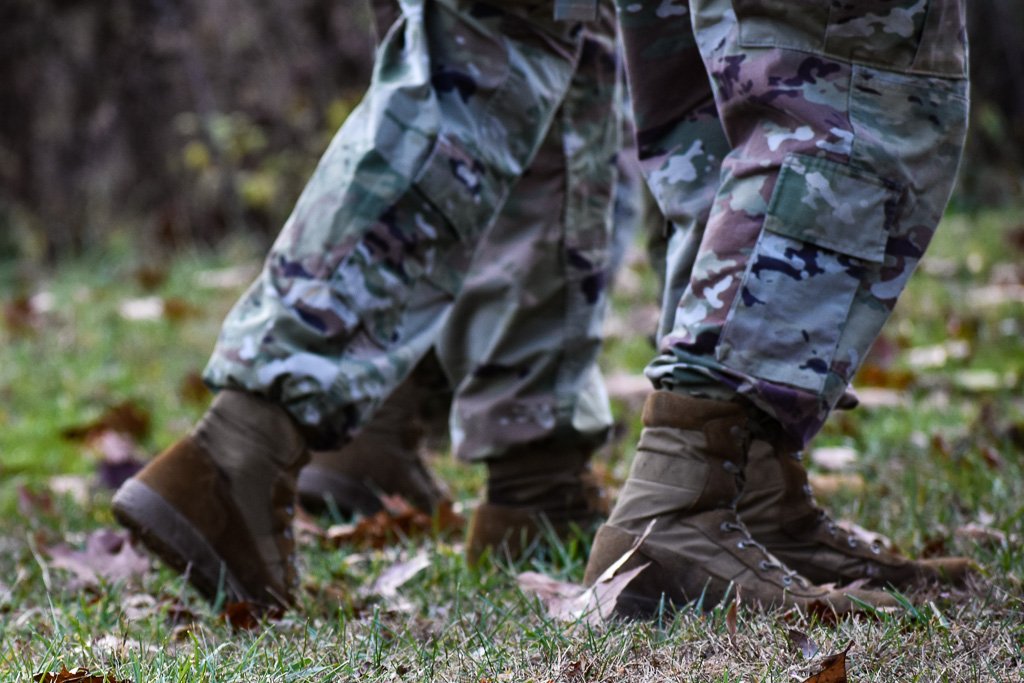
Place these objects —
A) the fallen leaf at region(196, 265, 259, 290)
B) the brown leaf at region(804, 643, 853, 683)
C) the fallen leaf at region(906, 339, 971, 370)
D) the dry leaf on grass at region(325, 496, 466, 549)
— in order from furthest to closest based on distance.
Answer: the fallen leaf at region(196, 265, 259, 290) → the fallen leaf at region(906, 339, 971, 370) → the dry leaf on grass at region(325, 496, 466, 549) → the brown leaf at region(804, 643, 853, 683)

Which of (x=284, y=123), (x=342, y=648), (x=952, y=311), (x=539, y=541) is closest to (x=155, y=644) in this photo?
(x=342, y=648)

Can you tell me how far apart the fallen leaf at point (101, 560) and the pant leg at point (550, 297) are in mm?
569

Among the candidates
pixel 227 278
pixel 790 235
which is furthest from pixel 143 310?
pixel 790 235

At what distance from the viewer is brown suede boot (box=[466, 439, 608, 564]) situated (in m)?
2.01

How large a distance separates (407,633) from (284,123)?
518 cm

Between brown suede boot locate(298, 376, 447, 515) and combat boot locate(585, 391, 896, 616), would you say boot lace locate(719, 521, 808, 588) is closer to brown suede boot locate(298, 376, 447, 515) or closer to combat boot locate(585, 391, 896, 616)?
combat boot locate(585, 391, 896, 616)

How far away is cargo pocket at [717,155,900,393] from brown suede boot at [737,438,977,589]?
0.54 feet

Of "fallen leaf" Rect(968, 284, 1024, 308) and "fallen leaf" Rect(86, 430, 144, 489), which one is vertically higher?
"fallen leaf" Rect(86, 430, 144, 489)

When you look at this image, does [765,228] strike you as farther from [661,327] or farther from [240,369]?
[240,369]

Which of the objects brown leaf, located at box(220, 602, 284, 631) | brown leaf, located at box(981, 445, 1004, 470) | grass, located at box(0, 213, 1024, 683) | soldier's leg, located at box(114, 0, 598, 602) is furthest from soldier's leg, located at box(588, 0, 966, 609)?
brown leaf, located at box(981, 445, 1004, 470)

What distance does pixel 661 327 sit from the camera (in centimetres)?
168

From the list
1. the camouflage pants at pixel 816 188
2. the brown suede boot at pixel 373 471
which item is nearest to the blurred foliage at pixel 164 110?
the brown suede boot at pixel 373 471

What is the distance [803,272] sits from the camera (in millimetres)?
1418

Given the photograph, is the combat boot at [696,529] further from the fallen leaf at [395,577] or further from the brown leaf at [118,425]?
the brown leaf at [118,425]
